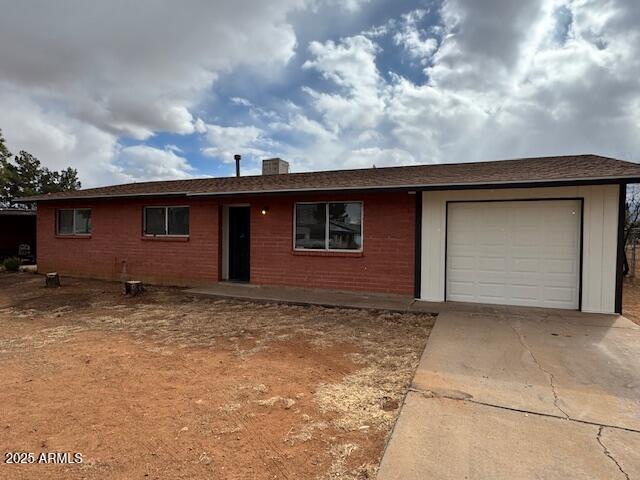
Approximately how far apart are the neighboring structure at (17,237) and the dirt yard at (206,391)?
1348cm

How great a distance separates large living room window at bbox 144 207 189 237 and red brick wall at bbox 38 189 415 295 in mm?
222

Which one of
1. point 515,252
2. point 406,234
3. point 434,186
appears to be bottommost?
point 515,252

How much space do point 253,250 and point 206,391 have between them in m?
6.26

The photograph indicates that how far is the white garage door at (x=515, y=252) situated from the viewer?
6809 mm

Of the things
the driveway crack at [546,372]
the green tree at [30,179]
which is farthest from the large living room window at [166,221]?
the green tree at [30,179]

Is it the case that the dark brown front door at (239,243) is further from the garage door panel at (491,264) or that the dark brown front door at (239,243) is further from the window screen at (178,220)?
the garage door panel at (491,264)

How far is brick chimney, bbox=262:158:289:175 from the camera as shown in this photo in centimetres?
1346

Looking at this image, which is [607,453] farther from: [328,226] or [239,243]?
[239,243]

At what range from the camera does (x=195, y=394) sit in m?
3.43

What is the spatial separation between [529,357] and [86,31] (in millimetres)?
12621

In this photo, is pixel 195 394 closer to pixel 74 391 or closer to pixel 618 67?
pixel 74 391

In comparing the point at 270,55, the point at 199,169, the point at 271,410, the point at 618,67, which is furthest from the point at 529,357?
the point at 199,169

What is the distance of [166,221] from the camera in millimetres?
10625

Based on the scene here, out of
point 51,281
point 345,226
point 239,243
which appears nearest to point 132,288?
point 239,243
